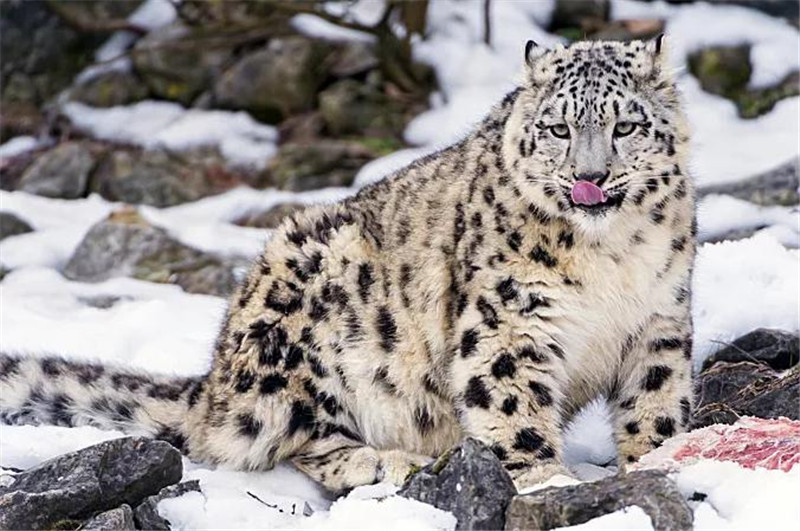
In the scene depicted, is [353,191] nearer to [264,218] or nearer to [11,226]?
[264,218]

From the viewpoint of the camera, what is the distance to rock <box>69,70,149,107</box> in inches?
455

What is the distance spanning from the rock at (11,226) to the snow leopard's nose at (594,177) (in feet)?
17.8

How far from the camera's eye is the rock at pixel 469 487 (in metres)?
4.32

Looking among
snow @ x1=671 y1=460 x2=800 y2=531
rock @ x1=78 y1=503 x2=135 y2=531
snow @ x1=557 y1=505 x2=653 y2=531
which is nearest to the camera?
snow @ x1=557 y1=505 x2=653 y2=531

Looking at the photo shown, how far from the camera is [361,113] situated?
1084cm

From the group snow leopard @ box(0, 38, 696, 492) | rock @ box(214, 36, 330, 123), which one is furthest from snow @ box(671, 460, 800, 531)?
rock @ box(214, 36, 330, 123)

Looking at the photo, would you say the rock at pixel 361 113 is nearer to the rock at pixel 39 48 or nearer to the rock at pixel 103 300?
the rock at pixel 39 48

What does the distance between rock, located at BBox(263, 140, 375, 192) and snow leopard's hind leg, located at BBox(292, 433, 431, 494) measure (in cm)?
463

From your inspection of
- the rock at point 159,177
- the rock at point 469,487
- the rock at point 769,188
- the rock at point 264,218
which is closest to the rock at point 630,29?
the rock at point 769,188

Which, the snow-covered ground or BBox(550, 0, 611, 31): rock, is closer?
the snow-covered ground

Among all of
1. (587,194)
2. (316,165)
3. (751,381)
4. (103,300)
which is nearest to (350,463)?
(587,194)

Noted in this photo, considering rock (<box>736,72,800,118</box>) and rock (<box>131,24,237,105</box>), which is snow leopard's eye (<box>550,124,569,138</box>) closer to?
rock (<box>736,72,800,118</box>)

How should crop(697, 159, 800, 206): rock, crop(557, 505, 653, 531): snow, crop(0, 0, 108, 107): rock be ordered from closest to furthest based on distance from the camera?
crop(557, 505, 653, 531): snow
crop(697, 159, 800, 206): rock
crop(0, 0, 108, 107): rock

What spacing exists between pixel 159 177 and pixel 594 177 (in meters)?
6.02
